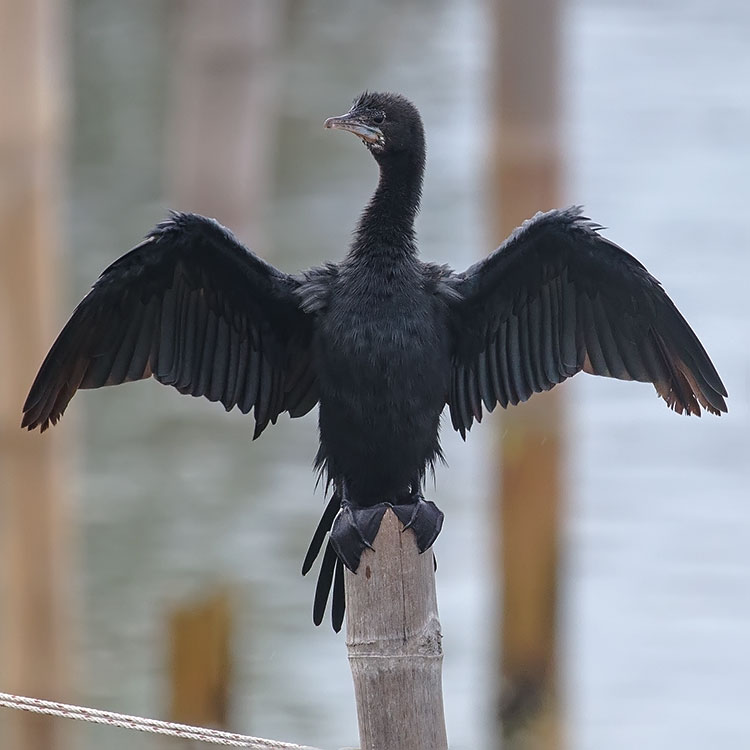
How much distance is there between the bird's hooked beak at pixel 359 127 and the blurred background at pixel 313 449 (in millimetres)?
1910

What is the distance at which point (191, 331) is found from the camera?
154 inches

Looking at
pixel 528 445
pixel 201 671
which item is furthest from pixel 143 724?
pixel 528 445

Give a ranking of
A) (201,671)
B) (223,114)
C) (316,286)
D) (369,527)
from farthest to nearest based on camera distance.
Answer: (223,114)
(201,671)
(316,286)
(369,527)

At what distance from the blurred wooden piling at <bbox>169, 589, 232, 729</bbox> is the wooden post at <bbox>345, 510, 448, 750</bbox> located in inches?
124

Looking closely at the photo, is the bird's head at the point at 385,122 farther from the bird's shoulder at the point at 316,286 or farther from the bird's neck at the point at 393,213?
the bird's shoulder at the point at 316,286

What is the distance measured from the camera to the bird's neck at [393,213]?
3.74 m

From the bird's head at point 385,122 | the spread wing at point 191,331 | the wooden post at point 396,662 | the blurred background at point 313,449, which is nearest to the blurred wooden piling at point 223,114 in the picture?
the blurred background at point 313,449

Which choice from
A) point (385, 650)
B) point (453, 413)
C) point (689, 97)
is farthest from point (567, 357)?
point (689, 97)

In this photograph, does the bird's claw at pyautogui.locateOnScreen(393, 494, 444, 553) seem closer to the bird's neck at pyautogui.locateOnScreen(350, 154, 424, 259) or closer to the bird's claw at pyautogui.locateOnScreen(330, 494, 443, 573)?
the bird's claw at pyautogui.locateOnScreen(330, 494, 443, 573)

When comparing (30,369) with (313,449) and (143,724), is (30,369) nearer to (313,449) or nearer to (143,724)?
(143,724)

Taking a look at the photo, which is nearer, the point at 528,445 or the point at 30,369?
the point at 30,369

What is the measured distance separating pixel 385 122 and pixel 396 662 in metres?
1.40

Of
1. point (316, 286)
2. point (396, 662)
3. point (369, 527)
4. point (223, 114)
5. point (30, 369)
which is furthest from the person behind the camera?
point (223, 114)

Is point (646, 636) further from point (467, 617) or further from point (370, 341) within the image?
point (370, 341)
